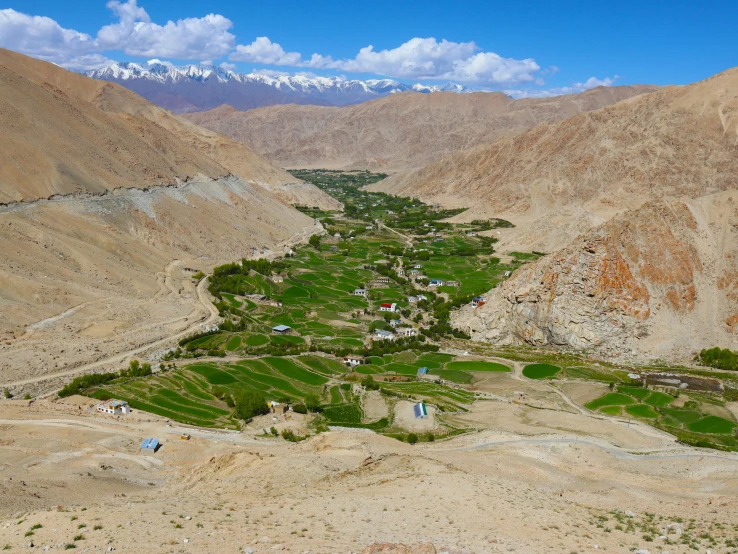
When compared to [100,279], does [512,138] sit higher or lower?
higher

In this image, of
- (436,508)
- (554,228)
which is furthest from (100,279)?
(554,228)

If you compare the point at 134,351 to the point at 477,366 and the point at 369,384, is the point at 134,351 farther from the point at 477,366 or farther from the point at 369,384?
the point at 477,366

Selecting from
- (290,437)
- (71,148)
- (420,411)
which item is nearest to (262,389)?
(290,437)

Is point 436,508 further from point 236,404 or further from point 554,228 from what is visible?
point 554,228

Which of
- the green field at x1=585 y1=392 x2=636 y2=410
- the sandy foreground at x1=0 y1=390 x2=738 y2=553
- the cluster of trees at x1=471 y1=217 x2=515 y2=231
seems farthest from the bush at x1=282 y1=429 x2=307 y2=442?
the cluster of trees at x1=471 y1=217 x2=515 y2=231

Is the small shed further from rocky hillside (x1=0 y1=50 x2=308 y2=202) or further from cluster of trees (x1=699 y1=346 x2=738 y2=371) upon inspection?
cluster of trees (x1=699 y1=346 x2=738 y2=371)

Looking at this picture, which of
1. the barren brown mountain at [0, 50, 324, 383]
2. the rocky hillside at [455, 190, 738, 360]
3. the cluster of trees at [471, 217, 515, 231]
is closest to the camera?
the barren brown mountain at [0, 50, 324, 383]
